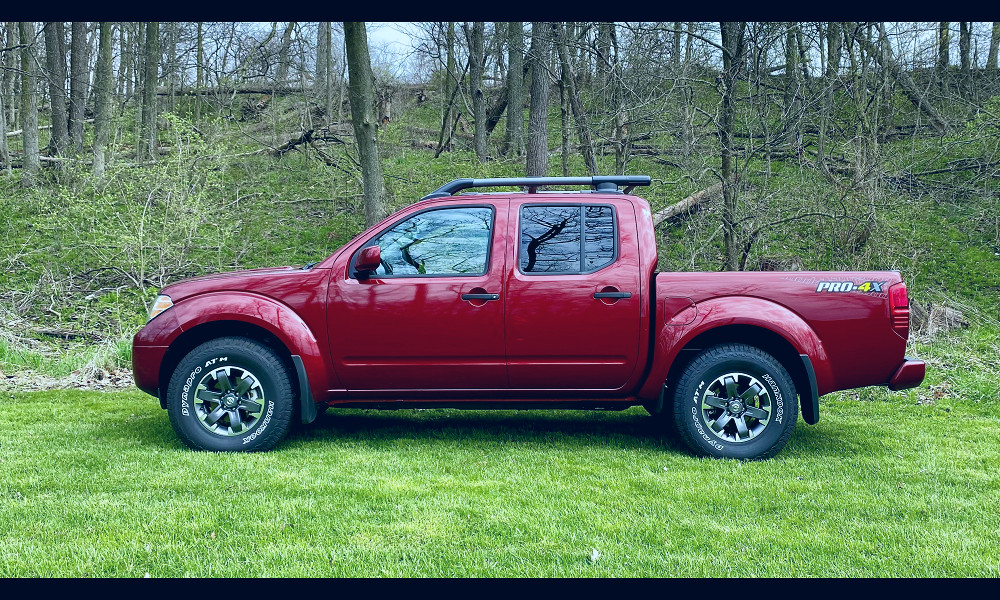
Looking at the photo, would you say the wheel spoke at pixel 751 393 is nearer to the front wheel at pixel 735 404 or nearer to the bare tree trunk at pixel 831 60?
the front wheel at pixel 735 404

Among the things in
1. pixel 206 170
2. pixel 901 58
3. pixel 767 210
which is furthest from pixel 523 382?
pixel 901 58

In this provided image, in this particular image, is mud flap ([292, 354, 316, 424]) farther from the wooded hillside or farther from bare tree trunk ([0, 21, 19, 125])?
bare tree trunk ([0, 21, 19, 125])

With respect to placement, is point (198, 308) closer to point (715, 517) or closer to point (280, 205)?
point (715, 517)

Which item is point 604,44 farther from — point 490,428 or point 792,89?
point 490,428

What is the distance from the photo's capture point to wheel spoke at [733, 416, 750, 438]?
211 inches

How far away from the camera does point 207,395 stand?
18.0 feet

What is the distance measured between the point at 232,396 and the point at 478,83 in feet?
59.4

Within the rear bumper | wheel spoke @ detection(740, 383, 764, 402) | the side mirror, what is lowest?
wheel spoke @ detection(740, 383, 764, 402)

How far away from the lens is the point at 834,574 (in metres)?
3.41

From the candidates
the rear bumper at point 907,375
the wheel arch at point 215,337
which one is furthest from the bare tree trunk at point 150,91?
the rear bumper at point 907,375

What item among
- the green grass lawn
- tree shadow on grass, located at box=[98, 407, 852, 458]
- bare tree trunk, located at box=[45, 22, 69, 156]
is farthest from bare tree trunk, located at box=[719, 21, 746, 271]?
bare tree trunk, located at box=[45, 22, 69, 156]

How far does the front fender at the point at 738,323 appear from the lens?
17.4 feet

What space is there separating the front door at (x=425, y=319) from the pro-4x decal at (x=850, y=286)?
2.23 m

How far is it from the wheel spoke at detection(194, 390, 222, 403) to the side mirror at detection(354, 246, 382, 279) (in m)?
1.31
